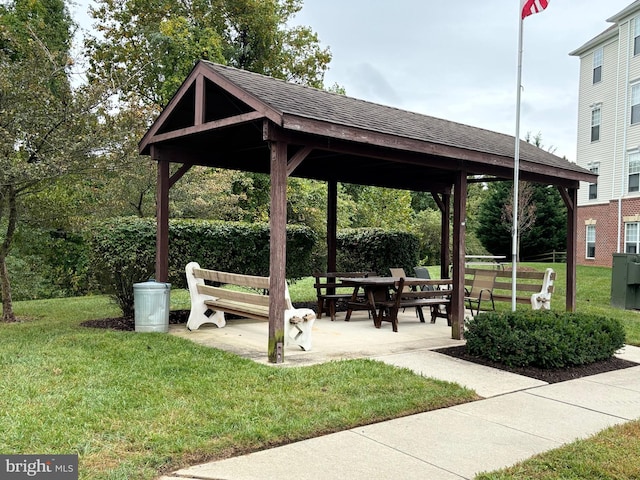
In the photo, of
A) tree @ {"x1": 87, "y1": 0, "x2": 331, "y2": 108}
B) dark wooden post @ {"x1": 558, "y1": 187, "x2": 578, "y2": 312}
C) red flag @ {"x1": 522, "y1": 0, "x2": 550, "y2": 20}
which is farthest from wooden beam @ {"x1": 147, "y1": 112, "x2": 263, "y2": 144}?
tree @ {"x1": 87, "y1": 0, "x2": 331, "y2": 108}

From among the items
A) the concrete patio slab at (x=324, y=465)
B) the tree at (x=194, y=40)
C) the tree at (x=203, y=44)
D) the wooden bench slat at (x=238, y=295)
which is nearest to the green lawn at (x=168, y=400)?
the concrete patio slab at (x=324, y=465)

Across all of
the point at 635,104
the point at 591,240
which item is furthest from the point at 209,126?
the point at 591,240

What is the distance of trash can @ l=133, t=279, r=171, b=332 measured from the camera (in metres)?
7.84

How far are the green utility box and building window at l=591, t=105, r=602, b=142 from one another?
14825 millimetres

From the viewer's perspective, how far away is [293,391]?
5016 millimetres

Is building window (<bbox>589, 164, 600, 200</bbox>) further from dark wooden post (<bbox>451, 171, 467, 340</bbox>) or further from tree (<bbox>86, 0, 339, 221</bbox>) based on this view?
dark wooden post (<bbox>451, 171, 467, 340</bbox>)

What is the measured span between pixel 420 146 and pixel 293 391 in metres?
4.07

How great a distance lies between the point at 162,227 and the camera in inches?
338

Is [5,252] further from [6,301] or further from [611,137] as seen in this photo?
[611,137]

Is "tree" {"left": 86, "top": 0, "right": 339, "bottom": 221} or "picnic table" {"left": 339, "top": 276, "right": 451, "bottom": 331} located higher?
"tree" {"left": 86, "top": 0, "right": 339, "bottom": 221}

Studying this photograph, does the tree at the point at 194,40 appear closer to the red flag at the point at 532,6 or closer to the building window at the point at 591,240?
the building window at the point at 591,240

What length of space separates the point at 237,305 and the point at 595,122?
2376 centimetres

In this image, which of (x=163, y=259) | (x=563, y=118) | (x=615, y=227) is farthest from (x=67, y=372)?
(x=563, y=118)

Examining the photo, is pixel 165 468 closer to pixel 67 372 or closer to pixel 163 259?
pixel 67 372
